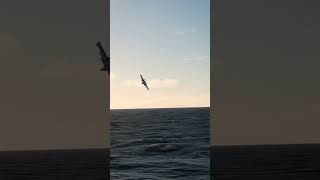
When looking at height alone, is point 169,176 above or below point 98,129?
below

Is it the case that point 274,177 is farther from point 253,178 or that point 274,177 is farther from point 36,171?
point 36,171

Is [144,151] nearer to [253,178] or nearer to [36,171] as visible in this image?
[36,171]

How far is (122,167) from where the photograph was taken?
47812 mm

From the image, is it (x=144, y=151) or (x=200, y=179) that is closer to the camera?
(x=200, y=179)

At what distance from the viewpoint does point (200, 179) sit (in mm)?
34656

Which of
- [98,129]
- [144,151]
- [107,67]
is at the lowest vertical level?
[144,151]

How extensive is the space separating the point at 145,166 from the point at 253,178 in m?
15.8

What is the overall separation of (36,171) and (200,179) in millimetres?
16710

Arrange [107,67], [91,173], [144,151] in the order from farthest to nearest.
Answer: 1. [144,151]
2. [91,173]
3. [107,67]

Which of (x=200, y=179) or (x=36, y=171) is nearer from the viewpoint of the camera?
(x=200, y=179)

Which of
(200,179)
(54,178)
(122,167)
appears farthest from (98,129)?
(200,179)

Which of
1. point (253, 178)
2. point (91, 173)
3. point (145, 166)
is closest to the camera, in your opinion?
point (253, 178)

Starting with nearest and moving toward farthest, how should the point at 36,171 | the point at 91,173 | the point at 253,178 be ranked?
the point at 253,178, the point at 91,173, the point at 36,171

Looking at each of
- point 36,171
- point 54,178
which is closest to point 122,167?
point 36,171
